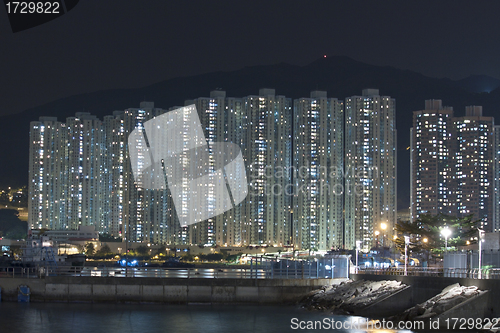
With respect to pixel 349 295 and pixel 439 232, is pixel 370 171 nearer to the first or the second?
pixel 439 232

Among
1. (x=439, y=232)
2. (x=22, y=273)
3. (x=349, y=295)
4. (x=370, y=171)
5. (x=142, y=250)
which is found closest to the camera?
(x=349, y=295)

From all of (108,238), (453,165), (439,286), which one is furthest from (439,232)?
(453,165)

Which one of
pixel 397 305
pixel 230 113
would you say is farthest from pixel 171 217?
pixel 397 305

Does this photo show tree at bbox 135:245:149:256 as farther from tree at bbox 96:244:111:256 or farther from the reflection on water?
the reflection on water

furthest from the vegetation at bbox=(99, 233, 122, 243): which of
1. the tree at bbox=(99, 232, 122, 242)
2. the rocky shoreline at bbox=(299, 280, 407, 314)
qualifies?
the rocky shoreline at bbox=(299, 280, 407, 314)

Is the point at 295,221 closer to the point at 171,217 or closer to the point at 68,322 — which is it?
the point at 171,217

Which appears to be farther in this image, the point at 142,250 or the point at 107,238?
the point at 107,238

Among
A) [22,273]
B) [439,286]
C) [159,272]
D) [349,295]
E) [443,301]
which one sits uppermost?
[439,286]
